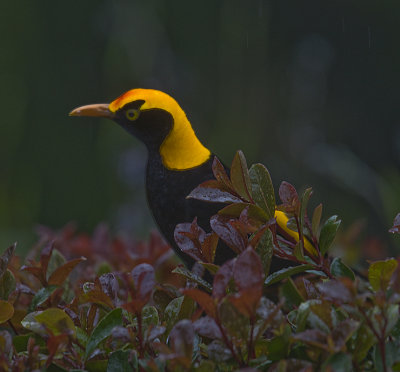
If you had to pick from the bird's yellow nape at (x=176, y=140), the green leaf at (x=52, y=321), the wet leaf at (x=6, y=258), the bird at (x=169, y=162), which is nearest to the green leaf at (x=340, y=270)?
the green leaf at (x=52, y=321)

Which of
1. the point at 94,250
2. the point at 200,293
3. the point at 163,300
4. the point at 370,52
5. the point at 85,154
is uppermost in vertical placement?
the point at 370,52

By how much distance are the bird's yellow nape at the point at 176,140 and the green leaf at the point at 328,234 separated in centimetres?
71

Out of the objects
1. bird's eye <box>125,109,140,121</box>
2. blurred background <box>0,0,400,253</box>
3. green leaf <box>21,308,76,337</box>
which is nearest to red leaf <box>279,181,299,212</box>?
green leaf <box>21,308,76,337</box>

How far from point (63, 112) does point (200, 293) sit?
16.9ft

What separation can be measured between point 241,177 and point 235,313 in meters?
0.24

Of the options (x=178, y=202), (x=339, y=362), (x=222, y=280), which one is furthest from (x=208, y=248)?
(x=178, y=202)

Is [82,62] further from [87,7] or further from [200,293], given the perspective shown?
[200,293]

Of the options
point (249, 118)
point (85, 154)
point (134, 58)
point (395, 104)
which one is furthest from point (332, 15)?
point (85, 154)

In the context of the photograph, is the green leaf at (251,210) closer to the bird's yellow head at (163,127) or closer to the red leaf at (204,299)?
the red leaf at (204,299)

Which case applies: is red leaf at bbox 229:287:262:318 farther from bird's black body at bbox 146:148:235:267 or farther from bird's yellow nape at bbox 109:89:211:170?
bird's yellow nape at bbox 109:89:211:170

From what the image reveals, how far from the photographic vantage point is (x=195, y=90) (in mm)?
5293

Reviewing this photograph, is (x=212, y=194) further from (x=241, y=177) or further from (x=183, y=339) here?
(x=183, y=339)

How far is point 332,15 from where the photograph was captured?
18.8ft

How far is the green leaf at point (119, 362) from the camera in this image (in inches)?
29.4
